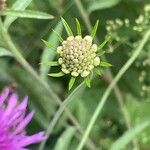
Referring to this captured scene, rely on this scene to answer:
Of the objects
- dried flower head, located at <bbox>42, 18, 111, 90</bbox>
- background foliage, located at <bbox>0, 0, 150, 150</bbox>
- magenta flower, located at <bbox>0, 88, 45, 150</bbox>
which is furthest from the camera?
background foliage, located at <bbox>0, 0, 150, 150</bbox>

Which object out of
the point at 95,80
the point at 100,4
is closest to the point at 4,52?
the point at 100,4

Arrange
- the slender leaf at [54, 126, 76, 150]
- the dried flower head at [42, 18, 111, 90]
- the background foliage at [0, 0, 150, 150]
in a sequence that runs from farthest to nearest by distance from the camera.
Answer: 1. the background foliage at [0, 0, 150, 150]
2. the slender leaf at [54, 126, 76, 150]
3. the dried flower head at [42, 18, 111, 90]

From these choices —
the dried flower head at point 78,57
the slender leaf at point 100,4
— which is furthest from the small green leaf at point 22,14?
the slender leaf at point 100,4

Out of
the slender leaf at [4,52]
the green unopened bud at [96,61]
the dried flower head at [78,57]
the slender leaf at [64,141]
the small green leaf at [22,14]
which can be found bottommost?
the slender leaf at [64,141]

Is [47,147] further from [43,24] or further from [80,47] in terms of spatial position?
[80,47]

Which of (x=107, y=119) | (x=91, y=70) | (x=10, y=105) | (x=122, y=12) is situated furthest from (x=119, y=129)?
(x=91, y=70)

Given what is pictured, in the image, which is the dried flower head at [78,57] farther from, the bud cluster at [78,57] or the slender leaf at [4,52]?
the slender leaf at [4,52]

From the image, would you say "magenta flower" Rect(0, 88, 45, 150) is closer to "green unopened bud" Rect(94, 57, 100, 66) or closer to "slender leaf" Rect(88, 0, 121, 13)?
"green unopened bud" Rect(94, 57, 100, 66)

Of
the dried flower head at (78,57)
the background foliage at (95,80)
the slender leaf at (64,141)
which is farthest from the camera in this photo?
the background foliage at (95,80)

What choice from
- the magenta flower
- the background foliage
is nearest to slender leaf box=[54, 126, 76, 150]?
the background foliage
